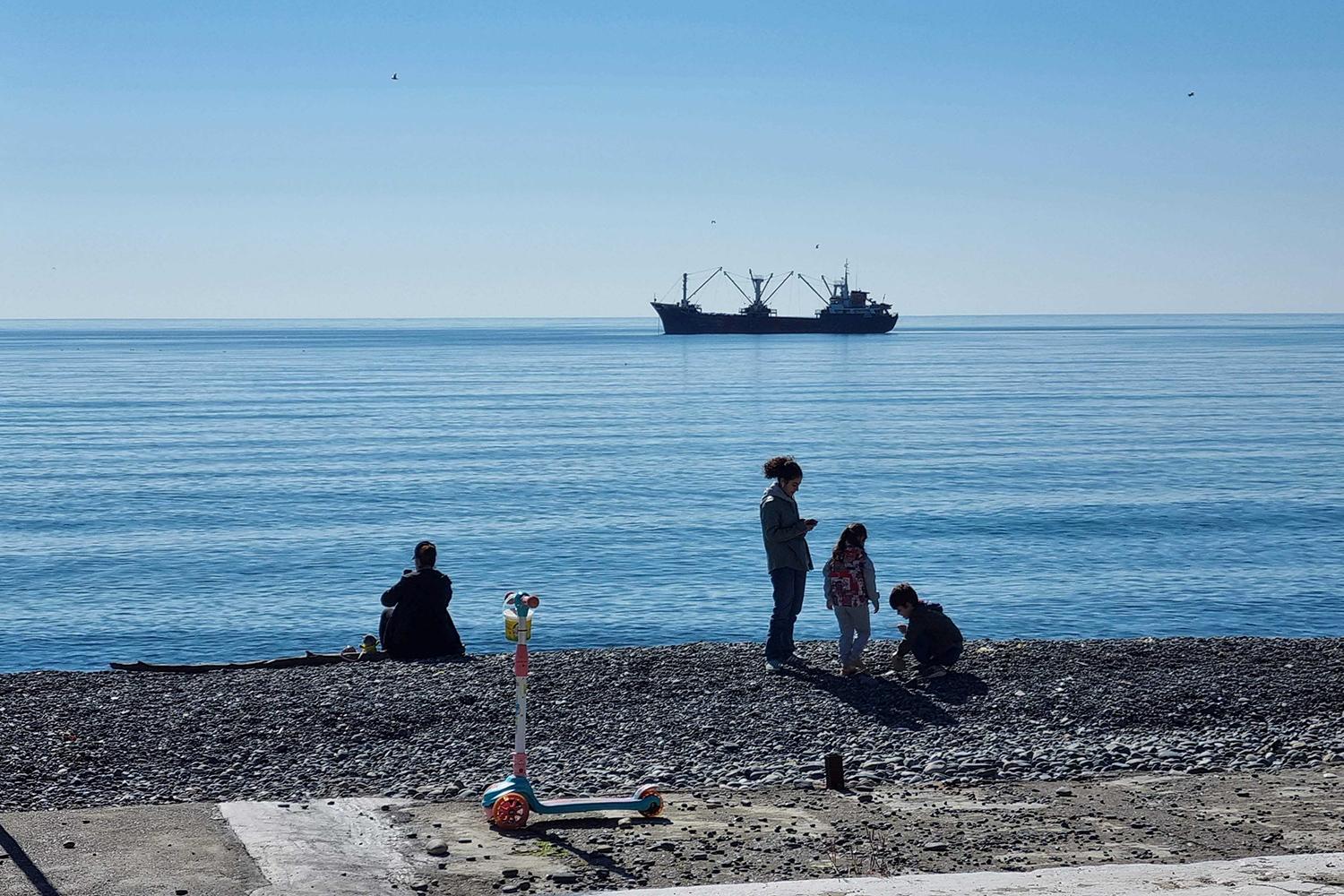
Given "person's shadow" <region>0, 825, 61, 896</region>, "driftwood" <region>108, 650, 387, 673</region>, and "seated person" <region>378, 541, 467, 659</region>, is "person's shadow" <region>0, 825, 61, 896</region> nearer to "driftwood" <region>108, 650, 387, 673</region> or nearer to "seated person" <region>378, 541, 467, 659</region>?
"driftwood" <region>108, 650, 387, 673</region>

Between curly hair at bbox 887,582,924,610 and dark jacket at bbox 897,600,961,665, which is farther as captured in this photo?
curly hair at bbox 887,582,924,610

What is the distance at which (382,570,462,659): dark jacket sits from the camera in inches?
567

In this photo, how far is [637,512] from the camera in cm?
3950

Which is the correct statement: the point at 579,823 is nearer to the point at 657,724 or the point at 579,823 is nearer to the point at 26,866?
the point at 657,724

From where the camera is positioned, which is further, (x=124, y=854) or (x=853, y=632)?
(x=853, y=632)

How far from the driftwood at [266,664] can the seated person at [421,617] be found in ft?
1.25

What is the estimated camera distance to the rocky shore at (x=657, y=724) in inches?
397

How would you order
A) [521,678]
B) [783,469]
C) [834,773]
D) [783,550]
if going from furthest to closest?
[783,550]
[783,469]
[834,773]
[521,678]

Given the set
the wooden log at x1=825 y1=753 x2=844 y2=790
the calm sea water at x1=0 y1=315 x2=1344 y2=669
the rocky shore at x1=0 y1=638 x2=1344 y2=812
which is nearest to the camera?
the wooden log at x1=825 y1=753 x2=844 y2=790

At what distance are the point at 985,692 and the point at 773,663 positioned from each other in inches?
81.6

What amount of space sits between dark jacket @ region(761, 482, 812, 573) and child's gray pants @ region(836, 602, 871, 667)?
0.60m

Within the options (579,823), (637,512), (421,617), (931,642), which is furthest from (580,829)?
(637,512)

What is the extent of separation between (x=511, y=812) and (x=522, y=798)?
11 centimetres

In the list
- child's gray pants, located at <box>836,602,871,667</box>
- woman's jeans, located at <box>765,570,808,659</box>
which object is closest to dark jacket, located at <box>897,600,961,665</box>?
child's gray pants, located at <box>836,602,871,667</box>
